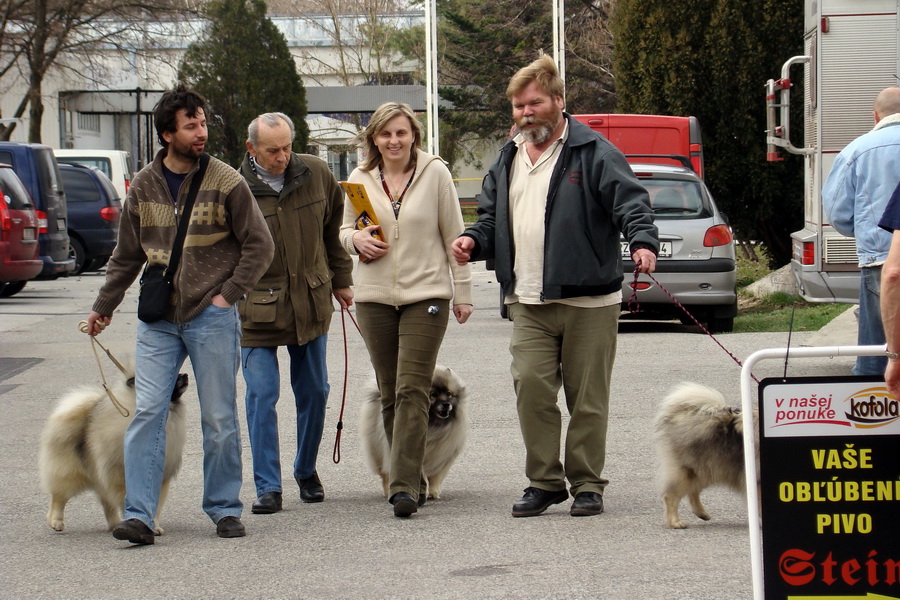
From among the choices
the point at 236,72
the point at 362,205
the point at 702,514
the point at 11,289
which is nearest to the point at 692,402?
the point at 702,514

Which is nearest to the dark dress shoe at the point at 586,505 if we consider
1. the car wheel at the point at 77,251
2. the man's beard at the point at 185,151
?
the man's beard at the point at 185,151

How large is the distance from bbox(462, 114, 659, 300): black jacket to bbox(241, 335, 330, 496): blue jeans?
3.72 feet

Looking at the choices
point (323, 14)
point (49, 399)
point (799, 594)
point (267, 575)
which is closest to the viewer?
point (799, 594)

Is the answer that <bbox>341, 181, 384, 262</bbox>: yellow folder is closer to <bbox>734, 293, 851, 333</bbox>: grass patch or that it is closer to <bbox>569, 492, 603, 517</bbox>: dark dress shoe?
<bbox>569, 492, 603, 517</bbox>: dark dress shoe

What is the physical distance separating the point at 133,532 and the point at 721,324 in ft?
29.5

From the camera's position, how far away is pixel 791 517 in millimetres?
3730

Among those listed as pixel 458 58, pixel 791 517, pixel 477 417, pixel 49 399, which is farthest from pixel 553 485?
pixel 458 58

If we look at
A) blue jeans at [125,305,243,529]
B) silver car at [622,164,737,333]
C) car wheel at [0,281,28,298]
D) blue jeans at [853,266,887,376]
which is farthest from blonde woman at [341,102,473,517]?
car wheel at [0,281,28,298]

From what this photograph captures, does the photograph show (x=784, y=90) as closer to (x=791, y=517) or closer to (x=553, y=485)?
(x=553, y=485)

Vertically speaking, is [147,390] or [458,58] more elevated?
[458,58]

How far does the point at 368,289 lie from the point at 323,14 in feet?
184

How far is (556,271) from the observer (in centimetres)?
597

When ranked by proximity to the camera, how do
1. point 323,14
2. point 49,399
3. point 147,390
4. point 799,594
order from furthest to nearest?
point 323,14
point 49,399
point 147,390
point 799,594

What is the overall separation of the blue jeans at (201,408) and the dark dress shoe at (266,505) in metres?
0.48
